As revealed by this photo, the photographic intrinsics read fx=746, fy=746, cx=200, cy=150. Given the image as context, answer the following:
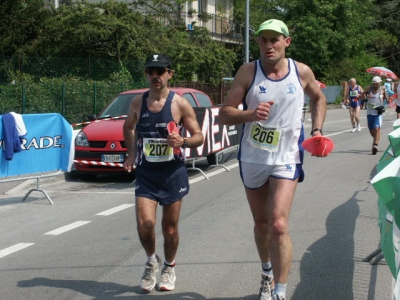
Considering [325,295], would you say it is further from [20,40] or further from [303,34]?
[303,34]

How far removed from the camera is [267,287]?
562 cm

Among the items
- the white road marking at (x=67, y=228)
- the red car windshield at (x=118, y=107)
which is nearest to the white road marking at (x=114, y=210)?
the white road marking at (x=67, y=228)

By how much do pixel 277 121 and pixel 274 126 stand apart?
0.04 metres

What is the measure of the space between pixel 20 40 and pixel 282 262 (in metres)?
24.0

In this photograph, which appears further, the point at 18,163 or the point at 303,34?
the point at 303,34

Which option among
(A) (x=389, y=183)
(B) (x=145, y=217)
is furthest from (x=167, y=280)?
(A) (x=389, y=183)

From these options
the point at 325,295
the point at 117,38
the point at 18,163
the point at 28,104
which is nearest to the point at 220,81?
the point at 117,38

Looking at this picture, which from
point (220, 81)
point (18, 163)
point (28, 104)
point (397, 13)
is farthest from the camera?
point (397, 13)

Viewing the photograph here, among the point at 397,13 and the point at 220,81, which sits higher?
Result: the point at 397,13

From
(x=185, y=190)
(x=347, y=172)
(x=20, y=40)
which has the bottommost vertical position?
(x=347, y=172)

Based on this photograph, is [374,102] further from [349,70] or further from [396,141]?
[349,70]

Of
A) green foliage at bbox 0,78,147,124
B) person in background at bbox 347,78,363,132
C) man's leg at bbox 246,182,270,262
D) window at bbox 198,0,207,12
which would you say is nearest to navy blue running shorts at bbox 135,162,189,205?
man's leg at bbox 246,182,270,262

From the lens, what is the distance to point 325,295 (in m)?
5.93

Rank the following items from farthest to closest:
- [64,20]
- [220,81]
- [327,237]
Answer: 1. [220,81]
2. [64,20]
3. [327,237]
